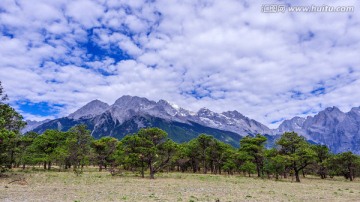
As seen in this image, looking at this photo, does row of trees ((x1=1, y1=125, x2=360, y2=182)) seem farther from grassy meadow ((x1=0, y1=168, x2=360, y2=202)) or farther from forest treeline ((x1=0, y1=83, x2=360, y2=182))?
grassy meadow ((x1=0, y1=168, x2=360, y2=202))

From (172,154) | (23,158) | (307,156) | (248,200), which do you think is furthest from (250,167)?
(23,158)

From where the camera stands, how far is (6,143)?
43.7 meters

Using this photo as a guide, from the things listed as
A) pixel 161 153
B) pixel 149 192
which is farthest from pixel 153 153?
pixel 149 192

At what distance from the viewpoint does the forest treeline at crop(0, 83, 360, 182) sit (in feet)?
185

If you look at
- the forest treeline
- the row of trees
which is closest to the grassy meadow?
the forest treeline

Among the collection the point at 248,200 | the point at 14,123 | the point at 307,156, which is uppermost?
the point at 14,123

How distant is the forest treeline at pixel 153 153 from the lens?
56463 mm

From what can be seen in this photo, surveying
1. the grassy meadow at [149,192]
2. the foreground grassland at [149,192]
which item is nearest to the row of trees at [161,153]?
the foreground grassland at [149,192]

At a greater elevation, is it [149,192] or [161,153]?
[161,153]

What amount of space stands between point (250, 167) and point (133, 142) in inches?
1292

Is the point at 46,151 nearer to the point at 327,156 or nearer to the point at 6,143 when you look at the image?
the point at 6,143

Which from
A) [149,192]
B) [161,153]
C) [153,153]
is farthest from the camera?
[161,153]

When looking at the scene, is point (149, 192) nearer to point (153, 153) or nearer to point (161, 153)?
point (153, 153)

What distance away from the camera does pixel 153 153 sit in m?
56.9
